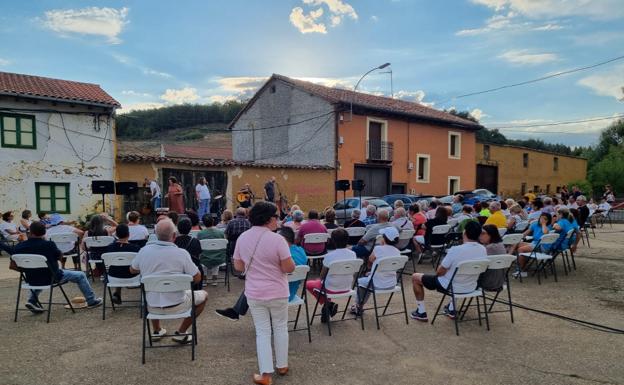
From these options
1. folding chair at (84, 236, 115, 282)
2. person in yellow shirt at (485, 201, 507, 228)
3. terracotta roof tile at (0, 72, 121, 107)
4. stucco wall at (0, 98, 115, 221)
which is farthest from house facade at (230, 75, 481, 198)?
folding chair at (84, 236, 115, 282)

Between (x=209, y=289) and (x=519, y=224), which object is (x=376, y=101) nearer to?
(x=519, y=224)

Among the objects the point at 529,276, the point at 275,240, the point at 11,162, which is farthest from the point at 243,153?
the point at 275,240

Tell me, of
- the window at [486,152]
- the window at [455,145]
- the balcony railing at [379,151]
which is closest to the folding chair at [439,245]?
the balcony railing at [379,151]

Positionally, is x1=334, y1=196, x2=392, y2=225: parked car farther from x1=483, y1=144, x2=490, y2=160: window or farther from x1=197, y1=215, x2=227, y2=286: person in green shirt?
x1=483, y1=144, x2=490, y2=160: window

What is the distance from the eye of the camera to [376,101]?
2412 cm

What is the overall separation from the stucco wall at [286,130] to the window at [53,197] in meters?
11.8

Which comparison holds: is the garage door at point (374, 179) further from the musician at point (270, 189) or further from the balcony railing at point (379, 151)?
the musician at point (270, 189)

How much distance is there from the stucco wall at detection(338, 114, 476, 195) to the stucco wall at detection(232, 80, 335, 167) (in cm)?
103

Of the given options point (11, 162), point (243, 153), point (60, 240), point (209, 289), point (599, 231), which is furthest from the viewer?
point (243, 153)

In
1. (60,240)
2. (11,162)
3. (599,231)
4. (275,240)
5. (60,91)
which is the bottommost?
(599,231)

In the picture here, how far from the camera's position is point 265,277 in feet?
10.2

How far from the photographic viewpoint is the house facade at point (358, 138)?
830 inches

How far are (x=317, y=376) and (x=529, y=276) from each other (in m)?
5.15

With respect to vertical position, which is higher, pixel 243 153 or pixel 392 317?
pixel 243 153
